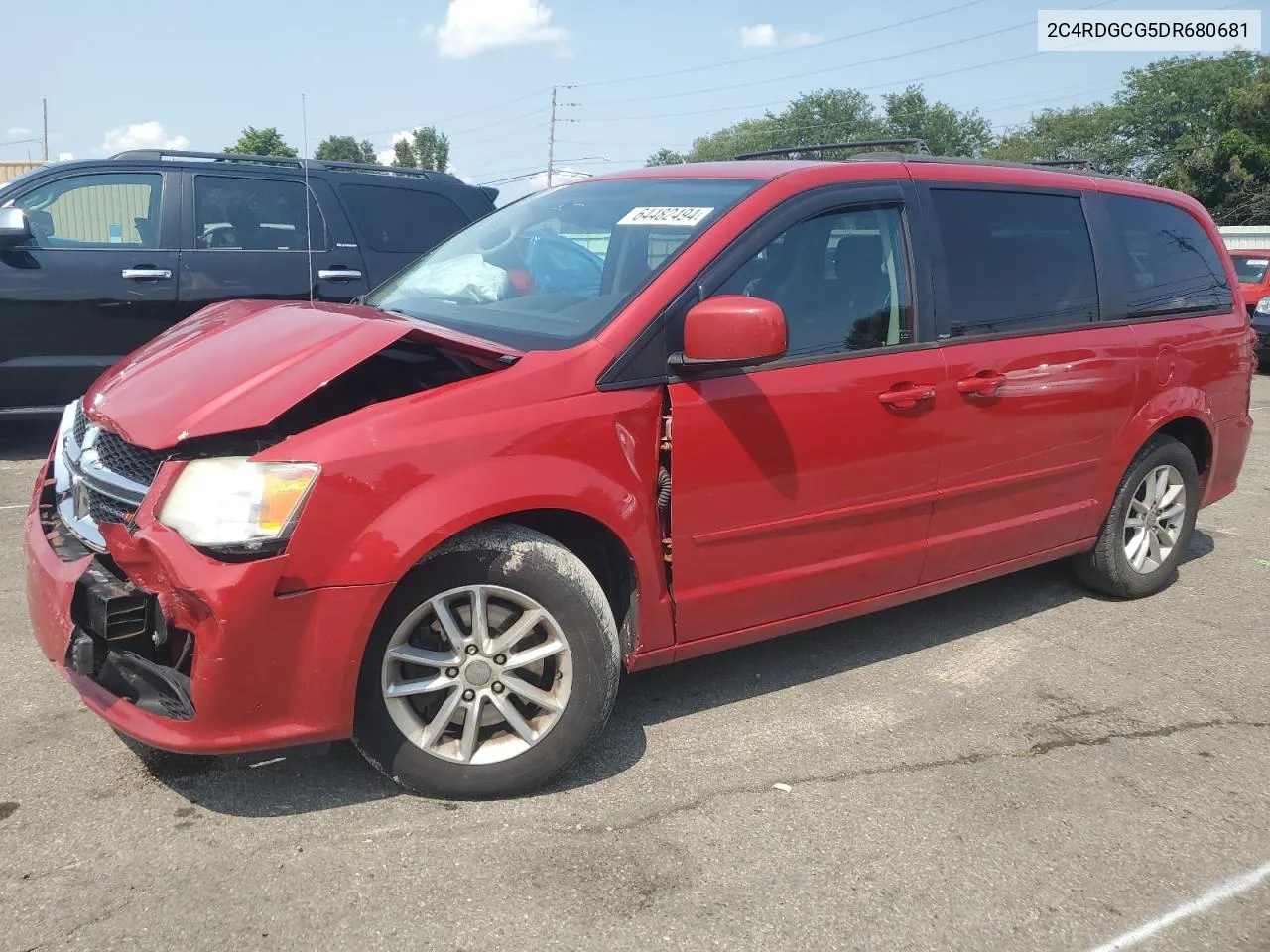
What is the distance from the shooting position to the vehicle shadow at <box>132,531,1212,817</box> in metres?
3.03

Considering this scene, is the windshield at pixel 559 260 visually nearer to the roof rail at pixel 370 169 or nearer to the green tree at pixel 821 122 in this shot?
the roof rail at pixel 370 169

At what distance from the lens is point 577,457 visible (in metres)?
3.03

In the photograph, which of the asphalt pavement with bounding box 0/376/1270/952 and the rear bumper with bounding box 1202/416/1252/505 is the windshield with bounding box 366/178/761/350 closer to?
the asphalt pavement with bounding box 0/376/1270/952

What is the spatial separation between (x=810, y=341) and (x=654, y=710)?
51.5 inches

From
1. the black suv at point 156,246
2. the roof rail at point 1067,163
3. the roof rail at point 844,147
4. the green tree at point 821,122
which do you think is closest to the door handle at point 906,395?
the roof rail at point 844,147

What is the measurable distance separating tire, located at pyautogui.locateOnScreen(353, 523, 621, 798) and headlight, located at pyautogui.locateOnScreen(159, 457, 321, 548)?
1.18ft

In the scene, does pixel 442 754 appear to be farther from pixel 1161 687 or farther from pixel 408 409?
pixel 1161 687

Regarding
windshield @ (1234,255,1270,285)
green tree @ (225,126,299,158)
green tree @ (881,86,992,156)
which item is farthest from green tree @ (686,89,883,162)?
windshield @ (1234,255,1270,285)

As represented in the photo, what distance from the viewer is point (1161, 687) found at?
13.3 feet

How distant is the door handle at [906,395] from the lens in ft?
12.0

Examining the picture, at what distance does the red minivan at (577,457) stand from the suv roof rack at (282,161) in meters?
3.75

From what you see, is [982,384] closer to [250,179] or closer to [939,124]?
[250,179]

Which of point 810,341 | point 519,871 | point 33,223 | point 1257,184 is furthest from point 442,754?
point 1257,184

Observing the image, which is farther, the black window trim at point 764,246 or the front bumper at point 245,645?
the black window trim at point 764,246
